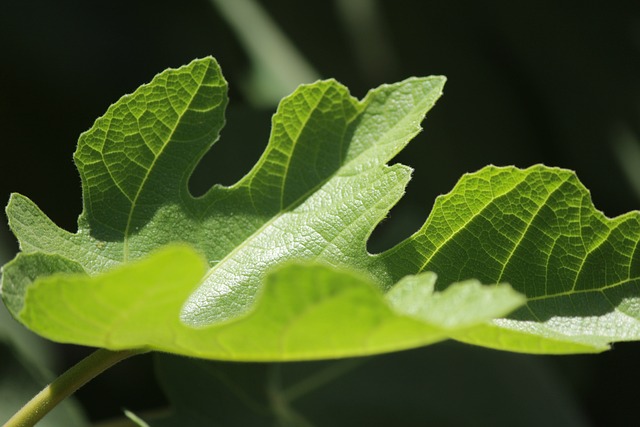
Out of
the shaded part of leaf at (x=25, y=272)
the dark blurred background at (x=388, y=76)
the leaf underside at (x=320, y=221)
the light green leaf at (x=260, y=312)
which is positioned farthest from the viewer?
the dark blurred background at (x=388, y=76)

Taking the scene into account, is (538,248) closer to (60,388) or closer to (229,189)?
(229,189)

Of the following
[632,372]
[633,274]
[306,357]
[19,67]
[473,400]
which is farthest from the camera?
[632,372]

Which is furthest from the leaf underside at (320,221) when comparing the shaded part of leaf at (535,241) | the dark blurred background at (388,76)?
the dark blurred background at (388,76)

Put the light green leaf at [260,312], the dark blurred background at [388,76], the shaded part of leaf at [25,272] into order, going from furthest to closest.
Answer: the dark blurred background at [388,76], the shaded part of leaf at [25,272], the light green leaf at [260,312]

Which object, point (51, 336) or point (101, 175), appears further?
point (101, 175)

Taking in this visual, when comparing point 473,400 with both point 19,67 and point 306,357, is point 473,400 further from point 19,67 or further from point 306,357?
point 19,67

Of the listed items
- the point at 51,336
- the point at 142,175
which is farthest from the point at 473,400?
the point at 51,336

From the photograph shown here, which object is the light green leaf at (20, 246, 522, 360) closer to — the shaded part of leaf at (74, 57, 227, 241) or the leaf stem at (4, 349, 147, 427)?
the leaf stem at (4, 349, 147, 427)

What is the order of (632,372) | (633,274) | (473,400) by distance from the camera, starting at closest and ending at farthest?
(633,274) → (473,400) → (632,372)

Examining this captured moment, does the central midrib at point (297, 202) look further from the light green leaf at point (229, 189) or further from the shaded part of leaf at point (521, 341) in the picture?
the shaded part of leaf at point (521, 341)
